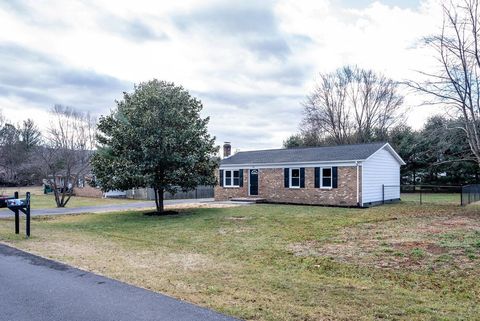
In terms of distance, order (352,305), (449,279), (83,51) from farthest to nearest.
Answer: (83,51) < (449,279) < (352,305)

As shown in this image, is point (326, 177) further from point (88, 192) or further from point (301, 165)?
point (88, 192)

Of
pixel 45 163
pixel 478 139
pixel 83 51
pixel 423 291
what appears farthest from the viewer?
pixel 45 163

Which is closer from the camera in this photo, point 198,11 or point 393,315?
point 393,315

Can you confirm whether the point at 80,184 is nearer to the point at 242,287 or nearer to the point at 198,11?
the point at 198,11

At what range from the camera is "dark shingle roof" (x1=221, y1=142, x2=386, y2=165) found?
75.0ft

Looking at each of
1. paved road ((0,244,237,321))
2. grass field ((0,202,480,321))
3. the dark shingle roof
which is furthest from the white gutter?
paved road ((0,244,237,321))

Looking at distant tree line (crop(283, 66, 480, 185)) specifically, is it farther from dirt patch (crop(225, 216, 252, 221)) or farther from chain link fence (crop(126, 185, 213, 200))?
dirt patch (crop(225, 216, 252, 221))

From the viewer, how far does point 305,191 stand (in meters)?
23.7

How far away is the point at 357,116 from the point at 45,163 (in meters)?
33.2

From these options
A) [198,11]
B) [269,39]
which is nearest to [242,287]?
[198,11]

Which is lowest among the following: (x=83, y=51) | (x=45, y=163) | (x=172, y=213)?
(x=172, y=213)

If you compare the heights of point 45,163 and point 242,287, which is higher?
point 45,163

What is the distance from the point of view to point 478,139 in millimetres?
18484

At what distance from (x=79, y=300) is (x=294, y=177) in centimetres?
2012
